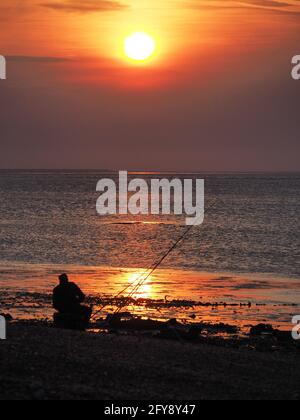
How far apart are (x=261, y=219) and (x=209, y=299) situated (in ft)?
183

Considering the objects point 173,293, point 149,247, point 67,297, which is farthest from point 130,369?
point 149,247

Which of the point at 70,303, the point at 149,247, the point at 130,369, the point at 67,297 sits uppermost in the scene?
the point at 149,247

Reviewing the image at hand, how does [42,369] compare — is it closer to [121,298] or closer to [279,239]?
[121,298]

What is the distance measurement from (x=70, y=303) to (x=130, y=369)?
5039 mm

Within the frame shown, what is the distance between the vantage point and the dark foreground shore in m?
12.0

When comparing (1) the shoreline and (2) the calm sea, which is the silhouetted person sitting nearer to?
(1) the shoreline

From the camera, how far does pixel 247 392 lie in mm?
12680

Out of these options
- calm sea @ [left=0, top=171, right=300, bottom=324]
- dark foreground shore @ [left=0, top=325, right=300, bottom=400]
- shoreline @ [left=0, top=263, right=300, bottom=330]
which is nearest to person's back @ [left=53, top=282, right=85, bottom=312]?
dark foreground shore @ [left=0, top=325, right=300, bottom=400]

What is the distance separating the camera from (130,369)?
1350cm

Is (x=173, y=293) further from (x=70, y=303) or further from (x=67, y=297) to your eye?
(x=67, y=297)

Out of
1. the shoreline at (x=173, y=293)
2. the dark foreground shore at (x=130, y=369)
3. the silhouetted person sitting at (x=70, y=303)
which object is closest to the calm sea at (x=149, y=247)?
the shoreline at (x=173, y=293)

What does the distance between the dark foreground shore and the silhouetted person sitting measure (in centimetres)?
166
